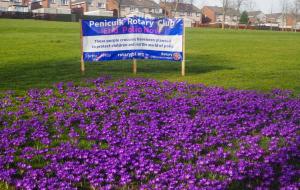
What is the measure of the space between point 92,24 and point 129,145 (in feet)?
27.6

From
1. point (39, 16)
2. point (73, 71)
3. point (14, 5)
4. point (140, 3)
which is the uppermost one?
point (140, 3)

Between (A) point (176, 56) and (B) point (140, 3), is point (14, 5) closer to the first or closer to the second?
(B) point (140, 3)

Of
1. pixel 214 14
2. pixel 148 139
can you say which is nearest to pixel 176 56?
pixel 148 139

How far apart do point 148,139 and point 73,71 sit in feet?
26.2

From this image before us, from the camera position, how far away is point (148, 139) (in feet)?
25.5

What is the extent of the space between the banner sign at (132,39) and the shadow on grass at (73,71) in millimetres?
673

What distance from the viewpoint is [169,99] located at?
1069cm

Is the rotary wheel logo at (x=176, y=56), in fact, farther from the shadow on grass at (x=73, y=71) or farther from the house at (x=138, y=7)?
the house at (x=138, y=7)

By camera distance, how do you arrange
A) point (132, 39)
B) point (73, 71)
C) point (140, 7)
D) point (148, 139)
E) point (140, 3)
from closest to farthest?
point (148, 139) < point (73, 71) < point (132, 39) < point (140, 7) < point (140, 3)

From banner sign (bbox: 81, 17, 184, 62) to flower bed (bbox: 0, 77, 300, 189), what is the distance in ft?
11.4

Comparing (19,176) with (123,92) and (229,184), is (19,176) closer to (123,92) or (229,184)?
(229,184)

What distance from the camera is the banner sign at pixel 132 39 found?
49.0 feet

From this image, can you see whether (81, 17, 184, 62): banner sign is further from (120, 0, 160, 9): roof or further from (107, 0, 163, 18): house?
A: (120, 0, 160, 9): roof

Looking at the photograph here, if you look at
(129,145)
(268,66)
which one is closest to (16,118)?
(129,145)
